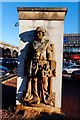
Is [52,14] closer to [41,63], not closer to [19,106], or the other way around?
[41,63]

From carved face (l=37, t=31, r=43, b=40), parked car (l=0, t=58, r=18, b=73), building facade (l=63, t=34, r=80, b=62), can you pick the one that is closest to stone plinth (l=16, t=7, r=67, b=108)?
carved face (l=37, t=31, r=43, b=40)

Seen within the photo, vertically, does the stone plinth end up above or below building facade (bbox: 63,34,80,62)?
below

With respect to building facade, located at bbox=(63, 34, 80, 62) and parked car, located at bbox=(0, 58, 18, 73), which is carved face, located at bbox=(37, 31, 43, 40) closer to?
parked car, located at bbox=(0, 58, 18, 73)

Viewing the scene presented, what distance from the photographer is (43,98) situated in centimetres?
736

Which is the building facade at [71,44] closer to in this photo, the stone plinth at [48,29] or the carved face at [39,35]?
the stone plinth at [48,29]

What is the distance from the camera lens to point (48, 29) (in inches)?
295

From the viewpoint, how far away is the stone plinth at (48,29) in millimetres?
7434

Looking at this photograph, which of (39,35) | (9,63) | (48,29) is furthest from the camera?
(9,63)

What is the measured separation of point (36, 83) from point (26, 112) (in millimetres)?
841

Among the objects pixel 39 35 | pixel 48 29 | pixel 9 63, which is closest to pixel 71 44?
pixel 9 63

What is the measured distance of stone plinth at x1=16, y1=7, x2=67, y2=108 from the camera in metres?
7.43

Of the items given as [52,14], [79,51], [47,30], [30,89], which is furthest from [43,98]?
[79,51]

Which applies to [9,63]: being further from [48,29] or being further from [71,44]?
[71,44]

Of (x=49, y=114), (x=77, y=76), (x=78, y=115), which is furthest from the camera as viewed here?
(x=77, y=76)
